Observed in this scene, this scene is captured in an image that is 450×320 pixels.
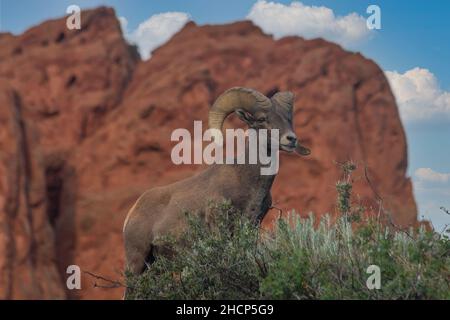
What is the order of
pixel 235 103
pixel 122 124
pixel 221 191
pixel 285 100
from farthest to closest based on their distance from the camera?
pixel 122 124 → pixel 235 103 → pixel 285 100 → pixel 221 191

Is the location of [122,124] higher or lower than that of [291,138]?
higher

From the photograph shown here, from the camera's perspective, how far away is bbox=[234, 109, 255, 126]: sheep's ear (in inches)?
339

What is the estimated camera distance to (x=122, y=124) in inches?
1265

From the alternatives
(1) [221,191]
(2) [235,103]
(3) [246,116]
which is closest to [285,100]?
(3) [246,116]

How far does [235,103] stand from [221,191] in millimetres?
1174

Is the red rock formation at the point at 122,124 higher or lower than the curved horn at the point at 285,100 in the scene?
higher

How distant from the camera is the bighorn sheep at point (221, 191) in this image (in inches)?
324

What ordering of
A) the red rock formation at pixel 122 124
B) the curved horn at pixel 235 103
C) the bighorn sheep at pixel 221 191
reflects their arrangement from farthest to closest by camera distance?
1. the red rock formation at pixel 122 124
2. the curved horn at pixel 235 103
3. the bighorn sheep at pixel 221 191

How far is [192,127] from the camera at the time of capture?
31.3 m

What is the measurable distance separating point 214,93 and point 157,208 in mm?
23789

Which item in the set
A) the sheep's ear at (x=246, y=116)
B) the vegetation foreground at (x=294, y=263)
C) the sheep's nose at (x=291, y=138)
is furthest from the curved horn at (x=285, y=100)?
the vegetation foreground at (x=294, y=263)

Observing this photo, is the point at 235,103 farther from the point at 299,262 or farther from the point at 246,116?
the point at 299,262

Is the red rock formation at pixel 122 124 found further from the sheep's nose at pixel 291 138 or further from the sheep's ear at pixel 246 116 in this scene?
the sheep's nose at pixel 291 138

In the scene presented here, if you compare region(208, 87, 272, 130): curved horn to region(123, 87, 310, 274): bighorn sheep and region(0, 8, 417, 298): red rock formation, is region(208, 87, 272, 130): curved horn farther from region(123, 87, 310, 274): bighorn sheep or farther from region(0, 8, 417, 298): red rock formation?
region(0, 8, 417, 298): red rock formation
